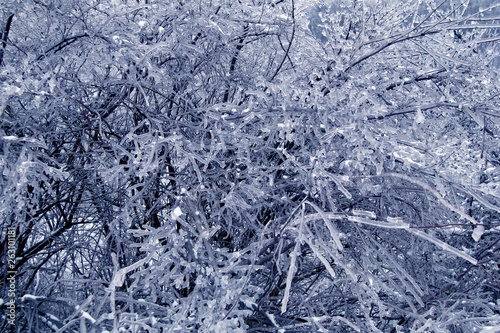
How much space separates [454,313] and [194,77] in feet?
6.23

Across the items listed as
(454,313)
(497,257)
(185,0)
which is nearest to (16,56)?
(185,0)

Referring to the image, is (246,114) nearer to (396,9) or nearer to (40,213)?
(396,9)

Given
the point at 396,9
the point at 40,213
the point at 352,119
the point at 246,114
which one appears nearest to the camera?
the point at 352,119

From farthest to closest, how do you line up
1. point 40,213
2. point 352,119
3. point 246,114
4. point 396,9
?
point 40,213
point 396,9
point 246,114
point 352,119

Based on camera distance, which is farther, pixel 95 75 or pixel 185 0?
pixel 95 75

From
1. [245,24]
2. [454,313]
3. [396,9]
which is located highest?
[245,24]

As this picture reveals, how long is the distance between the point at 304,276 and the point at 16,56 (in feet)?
6.97

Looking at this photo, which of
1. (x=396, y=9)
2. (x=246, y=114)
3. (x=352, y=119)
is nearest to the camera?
(x=352, y=119)

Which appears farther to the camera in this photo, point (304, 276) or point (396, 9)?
point (304, 276)

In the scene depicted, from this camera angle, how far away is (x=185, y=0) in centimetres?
250

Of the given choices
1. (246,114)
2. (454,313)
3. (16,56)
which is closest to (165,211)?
(246,114)

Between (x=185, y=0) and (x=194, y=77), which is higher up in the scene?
(x=185, y=0)

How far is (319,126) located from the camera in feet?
7.52

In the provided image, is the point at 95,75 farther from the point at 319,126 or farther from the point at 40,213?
the point at 319,126
